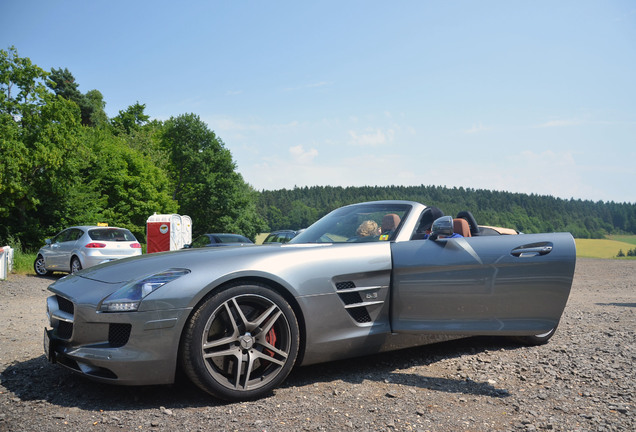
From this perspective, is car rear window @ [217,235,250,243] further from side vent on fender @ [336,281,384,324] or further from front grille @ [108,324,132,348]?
front grille @ [108,324,132,348]

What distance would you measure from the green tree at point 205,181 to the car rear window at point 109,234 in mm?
34499

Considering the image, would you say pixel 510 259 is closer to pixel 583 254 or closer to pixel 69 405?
pixel 69 405

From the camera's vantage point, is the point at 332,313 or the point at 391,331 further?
the point at 391,331

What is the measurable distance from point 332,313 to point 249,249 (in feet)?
2.61

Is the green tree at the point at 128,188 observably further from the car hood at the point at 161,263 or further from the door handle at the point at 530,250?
the door handle at the point at 530,250

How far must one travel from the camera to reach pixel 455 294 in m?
3.75

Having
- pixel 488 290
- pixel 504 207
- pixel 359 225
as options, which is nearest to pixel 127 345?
pixel 359 225

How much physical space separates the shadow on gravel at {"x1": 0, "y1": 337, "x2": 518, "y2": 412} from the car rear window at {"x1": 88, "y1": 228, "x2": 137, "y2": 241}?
33.0 ft

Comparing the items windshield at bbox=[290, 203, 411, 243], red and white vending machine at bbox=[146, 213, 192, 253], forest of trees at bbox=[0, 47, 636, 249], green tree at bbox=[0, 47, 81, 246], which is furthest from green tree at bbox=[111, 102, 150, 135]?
windshield at bbox=[290, 203, 411, 243]

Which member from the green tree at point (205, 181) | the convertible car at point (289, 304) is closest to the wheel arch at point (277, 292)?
the convertible car at point (289, 304)

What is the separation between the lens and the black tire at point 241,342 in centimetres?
313

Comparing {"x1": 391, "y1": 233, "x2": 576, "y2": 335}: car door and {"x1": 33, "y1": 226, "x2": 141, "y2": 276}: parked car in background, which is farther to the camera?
{"x1": 33, "y1": 226, "x2": 141, "y2": 276}: parked car in background

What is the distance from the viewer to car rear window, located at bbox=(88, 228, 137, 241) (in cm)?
1368

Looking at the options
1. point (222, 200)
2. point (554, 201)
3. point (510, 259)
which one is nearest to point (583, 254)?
point (554, 201)
